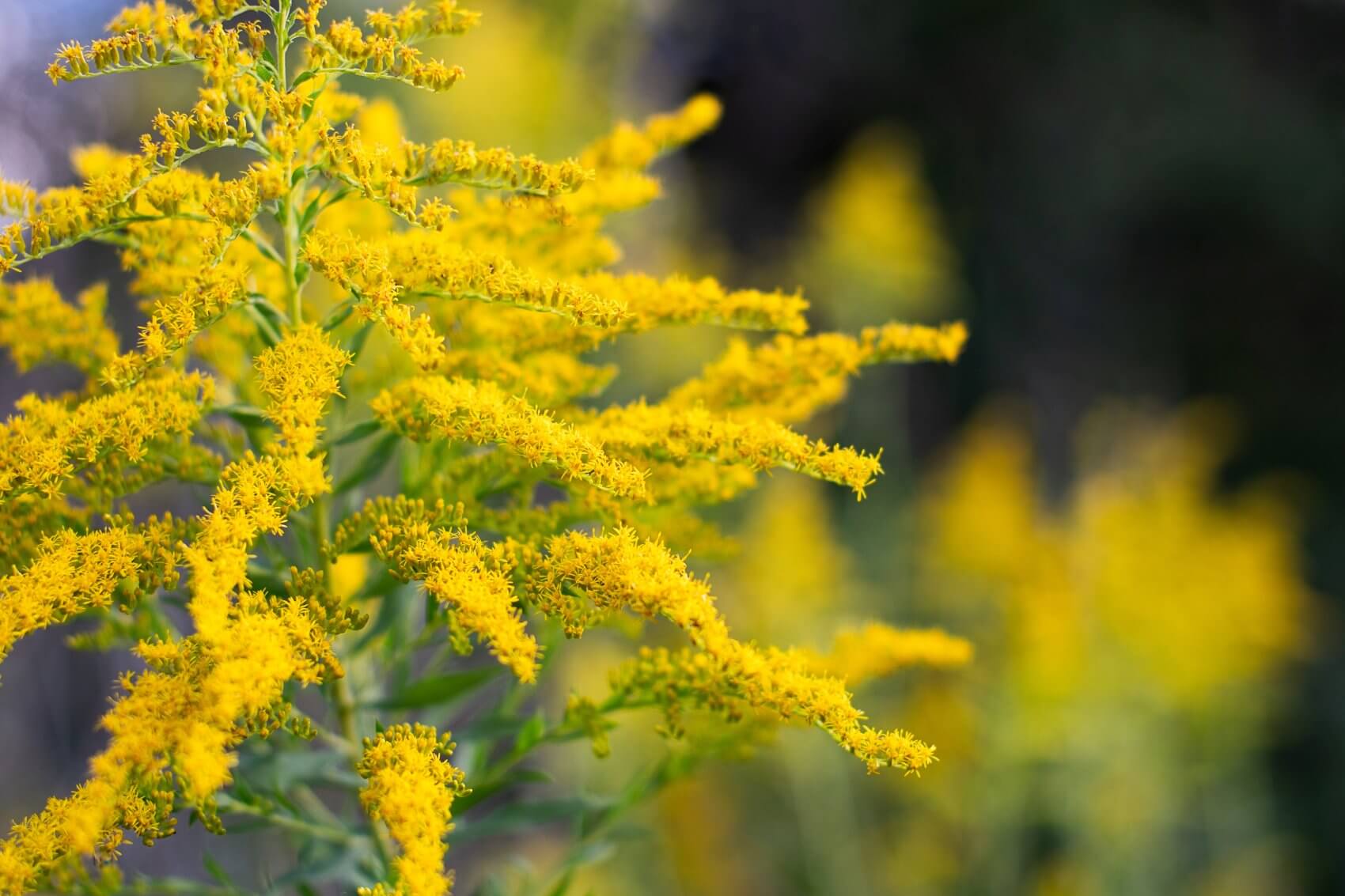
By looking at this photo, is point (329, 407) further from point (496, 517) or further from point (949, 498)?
point (949, 498)

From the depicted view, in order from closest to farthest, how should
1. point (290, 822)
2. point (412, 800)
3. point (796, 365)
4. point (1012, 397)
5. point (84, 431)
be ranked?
point (412, 800)
point (84, 431)
point (290, 822)
point (796, 365)
point (1012, 397)

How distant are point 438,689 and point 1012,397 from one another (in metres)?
5.28

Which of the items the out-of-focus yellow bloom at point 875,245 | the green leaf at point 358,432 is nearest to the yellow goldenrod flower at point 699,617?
the green leaf at point 358,432

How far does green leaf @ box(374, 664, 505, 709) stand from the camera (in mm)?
1281

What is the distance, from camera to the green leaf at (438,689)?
50.4 inches

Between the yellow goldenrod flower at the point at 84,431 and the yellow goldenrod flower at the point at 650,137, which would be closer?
the yellow goldenrod flower at the point at 84,431

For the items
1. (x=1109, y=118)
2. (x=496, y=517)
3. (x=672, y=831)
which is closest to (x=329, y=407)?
(x=496, y=517)

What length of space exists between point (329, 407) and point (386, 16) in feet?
1.41

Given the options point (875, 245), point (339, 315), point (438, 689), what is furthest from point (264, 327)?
point (875, 245)

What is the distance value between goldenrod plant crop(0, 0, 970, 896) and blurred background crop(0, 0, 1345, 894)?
249 mm

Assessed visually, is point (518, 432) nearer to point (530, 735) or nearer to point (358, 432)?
point (358, 432)

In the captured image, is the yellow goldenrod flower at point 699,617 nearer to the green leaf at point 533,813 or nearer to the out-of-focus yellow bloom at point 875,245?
the green leaf at point 533,813

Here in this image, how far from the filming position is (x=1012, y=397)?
6098 mm

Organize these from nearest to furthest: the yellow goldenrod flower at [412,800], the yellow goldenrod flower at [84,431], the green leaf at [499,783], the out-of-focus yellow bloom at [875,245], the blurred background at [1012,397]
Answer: the yellow goldenrod flower at [412,800]
the yellow goldenrod flower at [84,431]
the green leaf at [499,783]
the blurred background at [1012,397]
the out-of-focus yellow bloom at [875,245]
